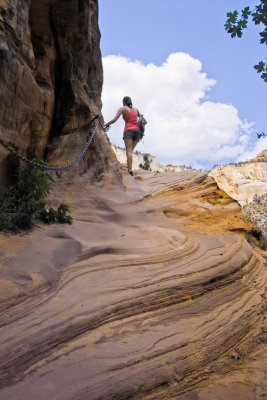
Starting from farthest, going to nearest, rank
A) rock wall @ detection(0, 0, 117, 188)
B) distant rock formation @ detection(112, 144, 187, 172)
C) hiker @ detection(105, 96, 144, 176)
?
1. distant rock formation @ detection(112, 144, 187, 172)
2. hiker @ detection(105, 96, 144, 176)
3. rock wall @ detection(0, 0, 117, 188)

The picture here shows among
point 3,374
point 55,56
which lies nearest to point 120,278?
point 3,374

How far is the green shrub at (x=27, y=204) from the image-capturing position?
4.07 m

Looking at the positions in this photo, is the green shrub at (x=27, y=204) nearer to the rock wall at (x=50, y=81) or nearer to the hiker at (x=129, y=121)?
the rock wall at (x=50, y=81)

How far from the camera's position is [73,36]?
22.4ft

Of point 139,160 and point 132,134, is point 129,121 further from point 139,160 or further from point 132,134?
point 139,160

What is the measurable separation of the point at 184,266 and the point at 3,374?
91.6 inches

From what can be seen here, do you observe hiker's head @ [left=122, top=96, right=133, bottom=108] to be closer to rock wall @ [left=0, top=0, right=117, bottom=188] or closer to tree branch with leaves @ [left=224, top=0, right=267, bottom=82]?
rock wall @ [left=0, top=0, right=117, bottom=188]

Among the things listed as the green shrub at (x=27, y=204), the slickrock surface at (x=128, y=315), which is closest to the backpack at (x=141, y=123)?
the slickrock surface at (x=128, y=315)

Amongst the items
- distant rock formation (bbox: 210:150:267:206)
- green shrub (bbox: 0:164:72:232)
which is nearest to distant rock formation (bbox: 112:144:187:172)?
distant rock formation (bbox: 210:150:267:206)

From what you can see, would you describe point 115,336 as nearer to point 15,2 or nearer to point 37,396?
point 37,396

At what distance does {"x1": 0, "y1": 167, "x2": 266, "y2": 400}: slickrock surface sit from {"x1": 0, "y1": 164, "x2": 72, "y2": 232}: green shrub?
25 cm

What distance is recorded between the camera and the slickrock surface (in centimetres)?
234

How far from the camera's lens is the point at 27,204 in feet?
14.2

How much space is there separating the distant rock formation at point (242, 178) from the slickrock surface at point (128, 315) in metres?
23.2
